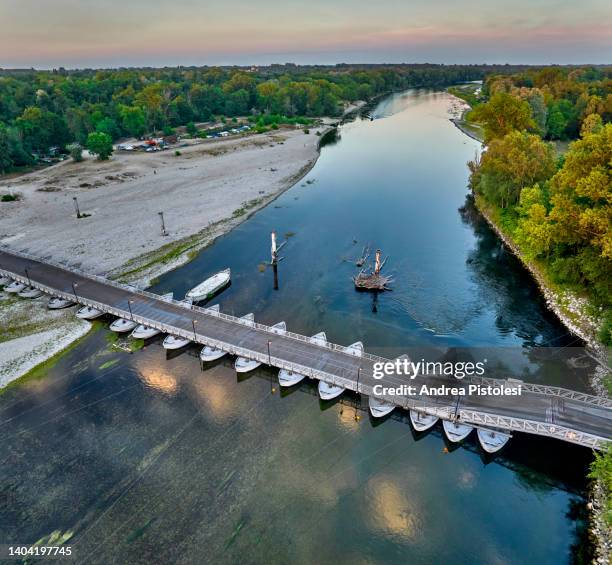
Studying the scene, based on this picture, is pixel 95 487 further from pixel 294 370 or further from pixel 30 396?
pixel 294 370

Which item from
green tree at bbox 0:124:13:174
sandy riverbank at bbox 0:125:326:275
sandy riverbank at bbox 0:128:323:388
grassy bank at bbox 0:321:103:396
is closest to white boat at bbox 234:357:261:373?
grassy bank at bbox 0:321:103:396

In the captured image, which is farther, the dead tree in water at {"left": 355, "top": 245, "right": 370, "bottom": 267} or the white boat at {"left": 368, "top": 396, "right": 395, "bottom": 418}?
the dead tree in water at {"left": 355, "top": 245, "right": 370, "bottom": 267}

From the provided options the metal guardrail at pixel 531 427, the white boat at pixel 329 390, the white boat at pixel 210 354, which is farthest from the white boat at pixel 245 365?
the metal guardrail at pixel 531 427

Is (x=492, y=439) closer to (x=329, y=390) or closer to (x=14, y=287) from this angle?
A: (x=329, y=390)

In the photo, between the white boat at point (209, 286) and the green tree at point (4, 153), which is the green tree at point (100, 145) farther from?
the white boat at point (209, 286)

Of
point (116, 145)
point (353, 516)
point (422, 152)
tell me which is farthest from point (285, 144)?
point (353, 516)

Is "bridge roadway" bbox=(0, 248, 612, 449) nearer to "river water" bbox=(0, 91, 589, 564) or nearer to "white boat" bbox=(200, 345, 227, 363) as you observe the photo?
"white boat" bbox=(200, 345, 227, 363)

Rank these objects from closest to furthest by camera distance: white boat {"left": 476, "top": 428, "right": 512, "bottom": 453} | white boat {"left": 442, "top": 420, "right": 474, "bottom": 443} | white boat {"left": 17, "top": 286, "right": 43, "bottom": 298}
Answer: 1. white boat {"left": 476, "top": 428, "right": 512, "bottom": 453}
2. white boat {"left": 442, "top": 420, "right": 474, "bottom": 443}
3. white boat {"left": 17, "top": 286, "right": 43, "bottom": 298}
